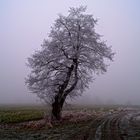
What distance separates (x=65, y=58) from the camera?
137 ft

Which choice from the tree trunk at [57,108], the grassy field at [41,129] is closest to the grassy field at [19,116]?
the grassy field at [41,129]

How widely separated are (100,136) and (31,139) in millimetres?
5967

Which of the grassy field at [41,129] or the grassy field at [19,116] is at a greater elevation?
the grassy field at [19,116]

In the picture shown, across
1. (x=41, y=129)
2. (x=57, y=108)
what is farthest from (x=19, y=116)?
(x=41, y=129)

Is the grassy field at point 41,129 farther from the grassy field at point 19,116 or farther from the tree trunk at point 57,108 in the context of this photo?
the tree trunk at point 57,108

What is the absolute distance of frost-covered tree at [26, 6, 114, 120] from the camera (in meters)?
41.5

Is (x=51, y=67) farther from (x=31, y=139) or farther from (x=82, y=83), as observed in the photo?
(x=31, y=139)

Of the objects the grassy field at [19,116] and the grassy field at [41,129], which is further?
the grassy field at [19,116]

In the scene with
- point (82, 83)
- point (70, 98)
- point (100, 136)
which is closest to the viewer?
point (100, 136)

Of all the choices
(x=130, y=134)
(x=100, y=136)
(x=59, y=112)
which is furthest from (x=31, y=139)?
(x=59, y=112)

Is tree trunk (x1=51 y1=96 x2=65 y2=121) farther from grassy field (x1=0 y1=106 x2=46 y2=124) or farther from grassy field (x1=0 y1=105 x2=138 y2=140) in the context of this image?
grassy field (x1=0 y1=106 x2=46 y2=124)

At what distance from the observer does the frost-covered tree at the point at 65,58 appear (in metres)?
41.5

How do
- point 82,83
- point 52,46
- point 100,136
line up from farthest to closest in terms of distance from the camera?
1. point 82,83
2. point 52,46
3. point 100,136

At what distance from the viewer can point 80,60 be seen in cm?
4231
